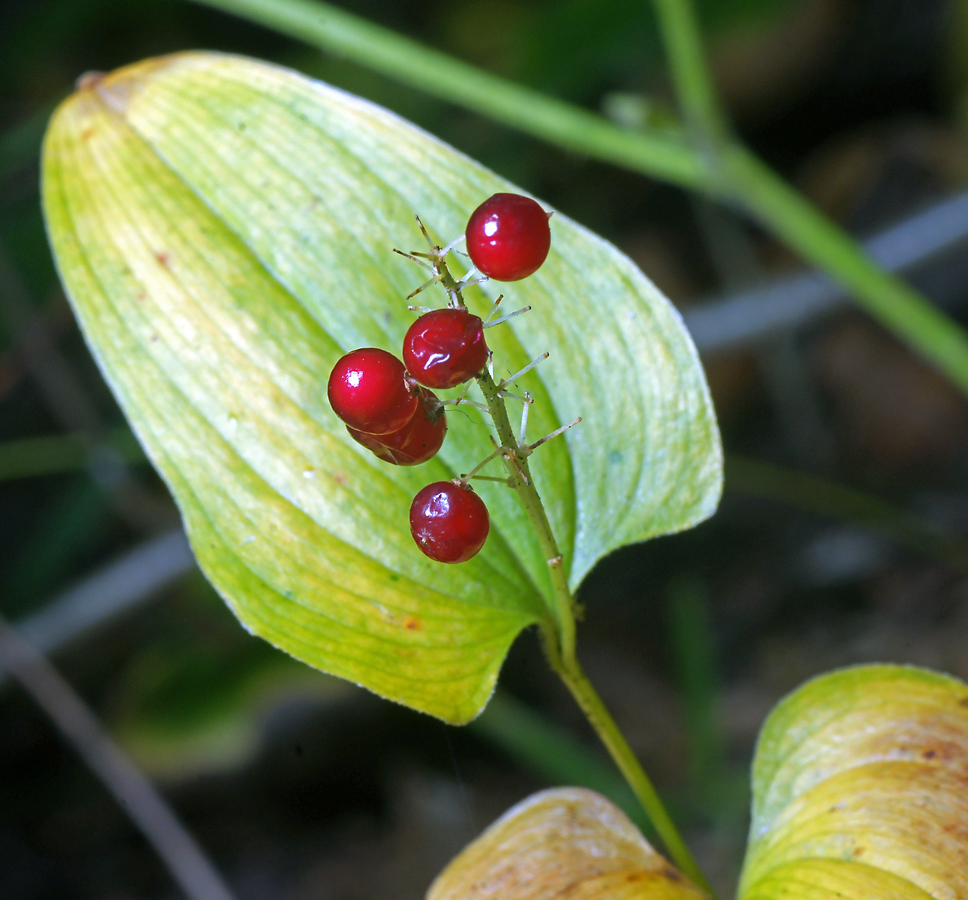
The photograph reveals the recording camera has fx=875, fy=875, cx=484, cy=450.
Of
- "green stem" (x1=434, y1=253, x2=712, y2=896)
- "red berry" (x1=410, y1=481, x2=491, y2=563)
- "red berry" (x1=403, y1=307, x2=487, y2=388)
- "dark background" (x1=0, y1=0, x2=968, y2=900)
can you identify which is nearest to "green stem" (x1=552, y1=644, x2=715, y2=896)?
"green stem" (x1=434, y1=253, x2=712, y2=896)

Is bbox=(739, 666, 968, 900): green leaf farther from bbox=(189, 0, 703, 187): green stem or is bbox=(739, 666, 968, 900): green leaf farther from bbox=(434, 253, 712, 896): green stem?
bbox=(189, 0, 703, 187): green stem

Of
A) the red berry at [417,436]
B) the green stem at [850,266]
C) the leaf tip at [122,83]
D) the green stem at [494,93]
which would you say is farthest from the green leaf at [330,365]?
the green stem at [850,266]

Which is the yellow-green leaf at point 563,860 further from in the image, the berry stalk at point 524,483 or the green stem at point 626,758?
the berry stalk at point 524,483

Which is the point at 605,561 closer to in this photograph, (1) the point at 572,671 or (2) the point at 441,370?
(1) the point at 572,671

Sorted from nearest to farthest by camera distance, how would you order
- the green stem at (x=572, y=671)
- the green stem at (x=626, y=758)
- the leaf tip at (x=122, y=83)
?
the green stem at (x=572, y=671) → the green stem at (x=626, y=758) → the leaf tip at (x=122, y=83)

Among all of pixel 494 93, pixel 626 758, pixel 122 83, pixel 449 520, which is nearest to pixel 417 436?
pixel 449 520

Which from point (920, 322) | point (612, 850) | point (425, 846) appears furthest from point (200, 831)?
point (920, 322)
